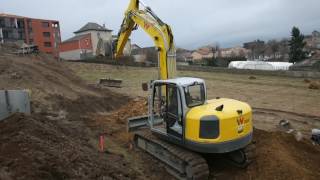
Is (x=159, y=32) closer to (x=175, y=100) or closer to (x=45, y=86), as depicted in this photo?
(x=175, y=100)

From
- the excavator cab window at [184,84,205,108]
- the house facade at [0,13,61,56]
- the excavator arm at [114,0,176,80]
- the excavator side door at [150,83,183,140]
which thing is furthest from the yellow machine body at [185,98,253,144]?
the house facade at [0,13,61,56]

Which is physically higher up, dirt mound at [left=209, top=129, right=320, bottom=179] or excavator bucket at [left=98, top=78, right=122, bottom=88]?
excavator bucket at [left=98, top=78, right=122, bottom=88]

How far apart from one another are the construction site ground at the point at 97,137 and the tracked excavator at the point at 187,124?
1.74 ft

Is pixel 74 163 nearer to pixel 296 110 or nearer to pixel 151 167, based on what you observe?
pixel 151 167

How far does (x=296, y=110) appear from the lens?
17672mm

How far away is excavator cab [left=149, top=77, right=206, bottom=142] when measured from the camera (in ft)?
28.0

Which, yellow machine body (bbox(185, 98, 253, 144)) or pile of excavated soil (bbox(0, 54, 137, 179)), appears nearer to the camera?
pile of excavated soil (bbox(0, 54, 137, 179))

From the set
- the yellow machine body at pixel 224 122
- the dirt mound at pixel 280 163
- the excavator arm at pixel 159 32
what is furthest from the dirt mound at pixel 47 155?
the excavator arm at pixel 159 32

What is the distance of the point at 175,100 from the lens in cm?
878

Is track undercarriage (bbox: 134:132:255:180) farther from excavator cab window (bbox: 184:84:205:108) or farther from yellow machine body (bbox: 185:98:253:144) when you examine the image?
excavator cab window (bbox: 184:84:205:108)

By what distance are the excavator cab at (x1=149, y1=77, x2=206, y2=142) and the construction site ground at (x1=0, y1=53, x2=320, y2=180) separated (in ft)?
3.59

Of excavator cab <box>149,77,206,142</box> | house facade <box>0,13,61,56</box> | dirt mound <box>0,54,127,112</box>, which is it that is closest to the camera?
excavator cab <box>149,77,206,142</box>

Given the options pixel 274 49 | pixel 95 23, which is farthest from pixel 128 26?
pixel 274 49

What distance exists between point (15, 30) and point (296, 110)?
6935 centimetres
